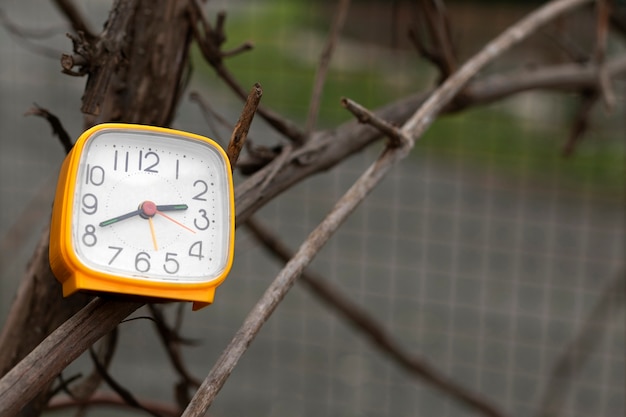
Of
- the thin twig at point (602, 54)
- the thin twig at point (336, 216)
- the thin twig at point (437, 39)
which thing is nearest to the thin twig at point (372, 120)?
the thin twig at point (336, 216)

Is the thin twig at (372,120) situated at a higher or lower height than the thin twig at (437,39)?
lower

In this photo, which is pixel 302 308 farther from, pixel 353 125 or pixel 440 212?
pixel 353 125

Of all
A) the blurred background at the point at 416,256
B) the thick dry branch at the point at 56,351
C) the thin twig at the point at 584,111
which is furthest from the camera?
the blurred background at the point at 416,256

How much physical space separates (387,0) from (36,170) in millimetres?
1238

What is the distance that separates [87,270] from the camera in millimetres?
427

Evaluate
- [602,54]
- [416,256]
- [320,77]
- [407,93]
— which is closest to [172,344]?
[320,77]

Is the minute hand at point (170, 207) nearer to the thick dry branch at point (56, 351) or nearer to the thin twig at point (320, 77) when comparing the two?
the thick dry branch at point (56, 351)

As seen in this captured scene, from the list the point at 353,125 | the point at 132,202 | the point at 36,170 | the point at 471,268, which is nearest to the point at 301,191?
the point at 471,268

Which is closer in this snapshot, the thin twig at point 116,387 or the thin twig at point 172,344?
the thin twig at point 116,387

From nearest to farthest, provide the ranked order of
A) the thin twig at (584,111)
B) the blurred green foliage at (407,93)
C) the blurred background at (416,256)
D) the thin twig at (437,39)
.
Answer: the thin twig at (437,39), the thin twig at (584,111), the blurred background at (416,256), the blurred green foliage at (407,93)

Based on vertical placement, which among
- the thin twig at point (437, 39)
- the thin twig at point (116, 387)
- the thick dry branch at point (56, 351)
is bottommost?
the thin twig at point (116, 387)

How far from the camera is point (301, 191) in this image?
2.35m

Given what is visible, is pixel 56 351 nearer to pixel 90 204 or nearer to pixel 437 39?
pixel 90 204

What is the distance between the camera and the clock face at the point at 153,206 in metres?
0.44
